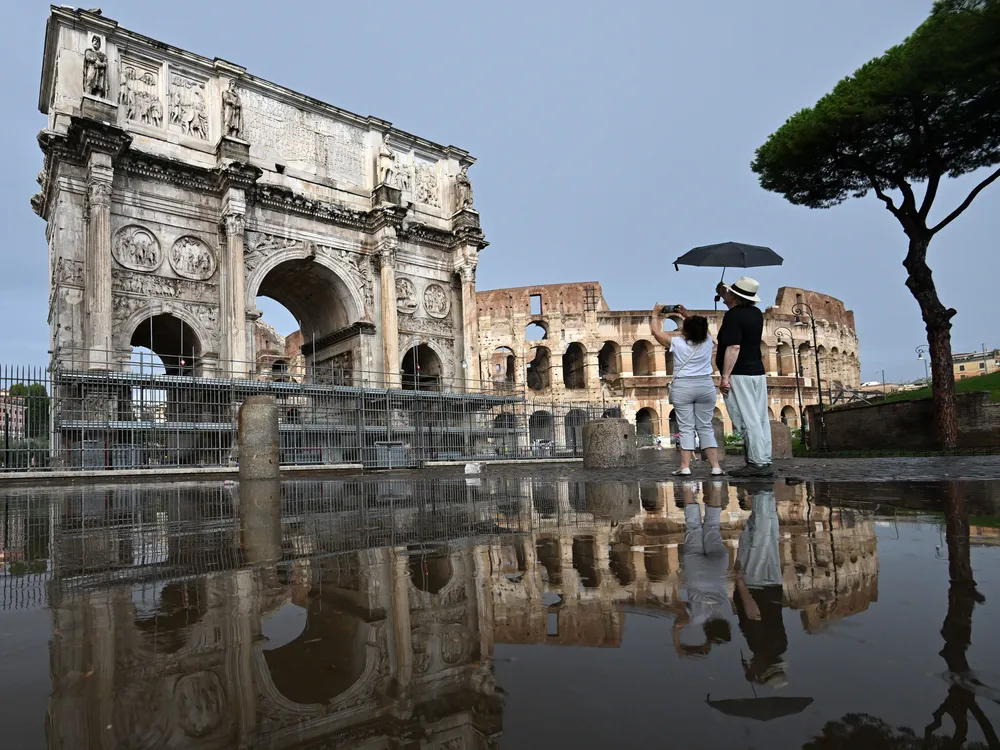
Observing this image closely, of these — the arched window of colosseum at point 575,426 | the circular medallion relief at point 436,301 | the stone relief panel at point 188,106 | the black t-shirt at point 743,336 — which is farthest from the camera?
the circular medallion relief at point 436,301

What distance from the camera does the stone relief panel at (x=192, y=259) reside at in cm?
1556

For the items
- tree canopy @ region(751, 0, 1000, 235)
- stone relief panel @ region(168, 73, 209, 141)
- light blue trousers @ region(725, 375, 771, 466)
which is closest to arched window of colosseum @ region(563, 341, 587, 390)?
tree canopy @ region(751, 0, 1000, 235)

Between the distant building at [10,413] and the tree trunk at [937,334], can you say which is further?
the tree trunk at [937,334]

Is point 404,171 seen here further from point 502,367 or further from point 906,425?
point 502,367

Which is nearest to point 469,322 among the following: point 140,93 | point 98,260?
point 98,260

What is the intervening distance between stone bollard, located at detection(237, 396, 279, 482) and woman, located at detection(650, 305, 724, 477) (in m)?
5.07

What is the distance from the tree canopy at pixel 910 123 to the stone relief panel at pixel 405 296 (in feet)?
37.5

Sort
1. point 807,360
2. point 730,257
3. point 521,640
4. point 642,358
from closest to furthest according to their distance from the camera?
point 521,640 → point 730,257 → point 642,358 → point 807,360

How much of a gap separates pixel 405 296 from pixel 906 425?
14.6 meters

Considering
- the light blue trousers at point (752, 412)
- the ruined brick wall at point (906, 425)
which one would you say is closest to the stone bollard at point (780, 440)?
the ruined brick wall at point (906, 425)

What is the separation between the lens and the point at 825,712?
2.89ft

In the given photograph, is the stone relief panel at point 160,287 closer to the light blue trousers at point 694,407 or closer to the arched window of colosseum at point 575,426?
the arched window of colosseum at point 575,426

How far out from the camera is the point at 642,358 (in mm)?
37125

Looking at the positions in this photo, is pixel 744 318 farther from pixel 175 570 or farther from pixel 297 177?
pixel 297 177
